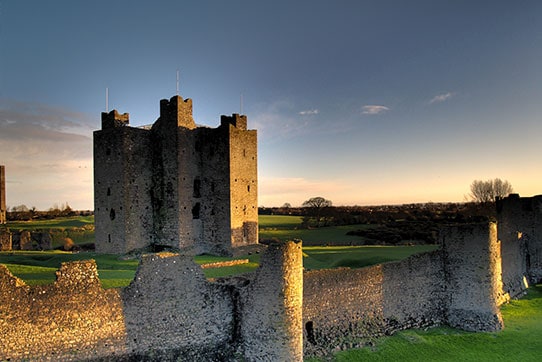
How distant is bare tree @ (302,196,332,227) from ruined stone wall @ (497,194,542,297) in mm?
36704

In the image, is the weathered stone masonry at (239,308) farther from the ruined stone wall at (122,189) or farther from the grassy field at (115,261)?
the ruined stone wall at (122,189)

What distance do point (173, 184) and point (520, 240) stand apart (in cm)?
2216

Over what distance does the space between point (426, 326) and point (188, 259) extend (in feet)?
36.7

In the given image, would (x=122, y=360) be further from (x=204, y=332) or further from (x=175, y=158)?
(x=175, y=158)

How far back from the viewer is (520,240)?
24.8m

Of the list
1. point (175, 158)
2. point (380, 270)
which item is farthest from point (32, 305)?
point (175, 158)

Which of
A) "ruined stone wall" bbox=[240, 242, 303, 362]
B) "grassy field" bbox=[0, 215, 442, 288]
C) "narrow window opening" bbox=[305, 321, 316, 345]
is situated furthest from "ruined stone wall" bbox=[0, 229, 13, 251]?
"narrow window opening" bbox=[305, 321, 316, 345]

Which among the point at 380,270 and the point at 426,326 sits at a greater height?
the point at 380,270

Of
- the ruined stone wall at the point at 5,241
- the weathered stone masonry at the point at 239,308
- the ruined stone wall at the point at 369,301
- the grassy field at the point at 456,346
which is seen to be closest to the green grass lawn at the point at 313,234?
the ruined stone wall at the point at 369,301

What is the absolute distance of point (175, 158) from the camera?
933 inches

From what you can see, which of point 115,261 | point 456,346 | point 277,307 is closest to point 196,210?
point 115,261

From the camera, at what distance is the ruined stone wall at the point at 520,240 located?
74.7ft

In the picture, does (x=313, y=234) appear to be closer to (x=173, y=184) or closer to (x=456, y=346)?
(x=173, y=184)

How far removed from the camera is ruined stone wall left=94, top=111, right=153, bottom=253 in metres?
22.3
